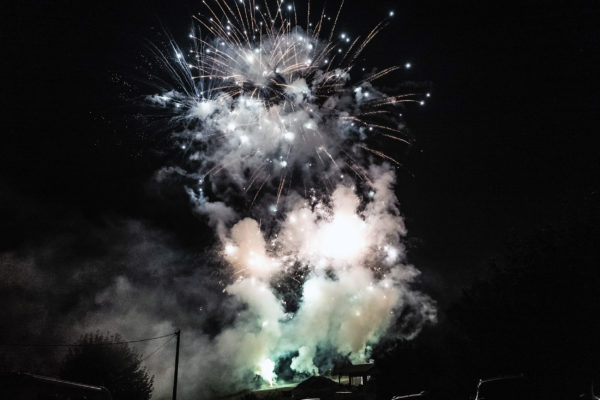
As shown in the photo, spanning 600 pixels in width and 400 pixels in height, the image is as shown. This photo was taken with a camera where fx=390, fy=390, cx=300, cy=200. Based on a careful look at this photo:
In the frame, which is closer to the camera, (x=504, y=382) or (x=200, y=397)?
(x=504, y=382)

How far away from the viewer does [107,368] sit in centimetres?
2717

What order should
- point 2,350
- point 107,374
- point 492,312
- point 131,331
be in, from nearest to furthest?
point 492,312 → point 107,374 → point 2,350 → point 131,331

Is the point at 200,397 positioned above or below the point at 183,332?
below

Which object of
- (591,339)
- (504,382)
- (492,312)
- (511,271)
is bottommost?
(504,382)

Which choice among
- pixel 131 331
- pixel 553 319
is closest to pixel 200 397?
pixel 131 331

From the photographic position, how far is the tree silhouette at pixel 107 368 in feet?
85.8

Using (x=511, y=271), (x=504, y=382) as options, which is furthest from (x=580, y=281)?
(x=504, y=382)

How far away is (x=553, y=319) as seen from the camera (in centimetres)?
1853

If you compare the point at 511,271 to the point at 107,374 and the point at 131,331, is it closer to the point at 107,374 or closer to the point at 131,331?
the point at 107,374

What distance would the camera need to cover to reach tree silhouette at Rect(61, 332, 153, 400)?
26.1 m

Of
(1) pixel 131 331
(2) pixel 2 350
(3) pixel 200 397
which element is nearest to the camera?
(2) pixel 2 350

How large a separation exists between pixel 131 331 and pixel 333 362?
2612cm

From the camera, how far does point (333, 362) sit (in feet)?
170

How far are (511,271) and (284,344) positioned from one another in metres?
36.2
